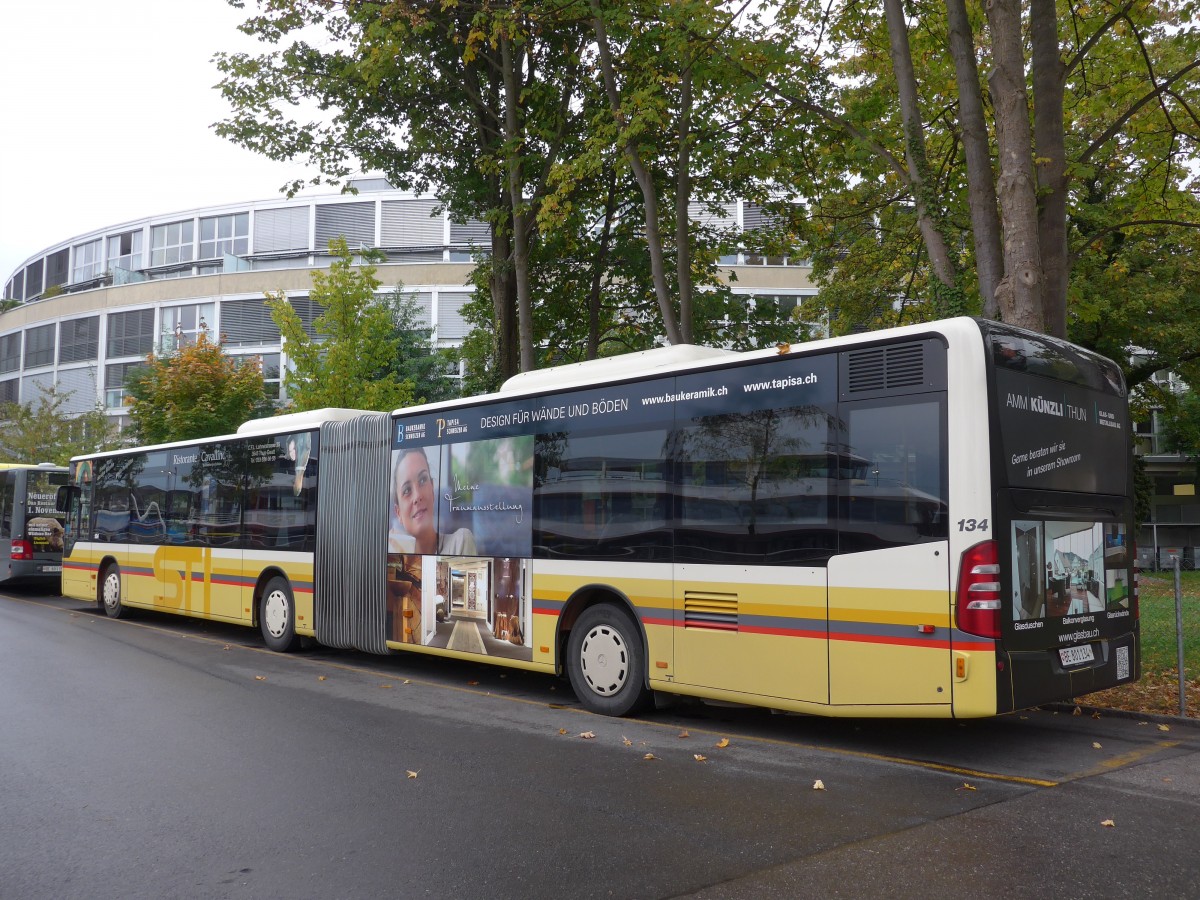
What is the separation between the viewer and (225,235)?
174 feet

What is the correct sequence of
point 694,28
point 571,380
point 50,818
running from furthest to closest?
point 694,28 → point 571,380 → point 50,818

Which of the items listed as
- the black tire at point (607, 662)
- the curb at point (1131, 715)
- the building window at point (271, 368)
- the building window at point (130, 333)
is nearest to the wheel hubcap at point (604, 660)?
the black tire at point (607, 662)

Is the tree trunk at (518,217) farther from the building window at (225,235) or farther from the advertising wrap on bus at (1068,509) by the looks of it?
the building window at (225,235)

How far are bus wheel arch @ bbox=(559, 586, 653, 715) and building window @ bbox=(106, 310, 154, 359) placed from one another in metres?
47.9

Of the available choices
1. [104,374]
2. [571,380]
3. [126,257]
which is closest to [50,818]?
[571,380]

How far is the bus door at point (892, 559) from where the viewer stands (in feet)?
22.0

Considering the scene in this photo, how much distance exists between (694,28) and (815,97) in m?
3.22

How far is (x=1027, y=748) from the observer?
296 inches

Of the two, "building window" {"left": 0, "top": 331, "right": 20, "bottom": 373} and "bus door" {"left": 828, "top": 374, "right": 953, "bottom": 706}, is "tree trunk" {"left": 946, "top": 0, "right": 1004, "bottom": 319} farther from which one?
"building window" {"left": 0, "top": 331, "right": 20, "bottom": 373}

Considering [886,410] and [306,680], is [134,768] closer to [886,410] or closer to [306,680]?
[306,680]

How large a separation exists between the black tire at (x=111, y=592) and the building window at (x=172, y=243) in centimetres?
3951

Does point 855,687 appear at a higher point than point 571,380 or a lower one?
lower

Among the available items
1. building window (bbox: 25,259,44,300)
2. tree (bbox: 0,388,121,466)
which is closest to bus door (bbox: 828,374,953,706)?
tree (bbox: 0,388,121,466)

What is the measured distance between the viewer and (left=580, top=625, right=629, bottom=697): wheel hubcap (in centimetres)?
898
